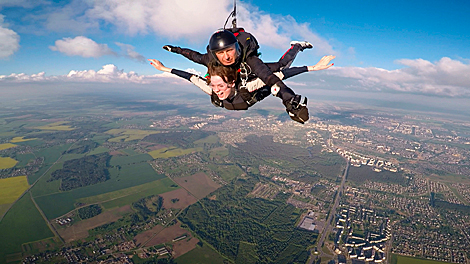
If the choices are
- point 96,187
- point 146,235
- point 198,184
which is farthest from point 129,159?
point 146,235

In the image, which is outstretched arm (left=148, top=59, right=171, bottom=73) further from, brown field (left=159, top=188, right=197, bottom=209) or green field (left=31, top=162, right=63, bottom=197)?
green field (left=31, top=162, right=63, bottom=197)

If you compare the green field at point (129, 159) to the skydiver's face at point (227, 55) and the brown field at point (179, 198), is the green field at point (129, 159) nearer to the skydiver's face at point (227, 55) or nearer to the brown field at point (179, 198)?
the brown field at point (179, 198)

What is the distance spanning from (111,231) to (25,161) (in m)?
44.1

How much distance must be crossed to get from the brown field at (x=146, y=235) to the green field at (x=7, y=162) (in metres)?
45.6

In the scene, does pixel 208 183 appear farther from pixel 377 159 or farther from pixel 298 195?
pixel 377 159

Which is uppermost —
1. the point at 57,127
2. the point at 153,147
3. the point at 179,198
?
the point at 57,127

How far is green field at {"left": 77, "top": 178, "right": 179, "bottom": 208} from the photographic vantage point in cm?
4188

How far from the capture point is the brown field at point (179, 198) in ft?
134

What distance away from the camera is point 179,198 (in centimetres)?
4344

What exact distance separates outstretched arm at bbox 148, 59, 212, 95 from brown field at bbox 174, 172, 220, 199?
41.7m

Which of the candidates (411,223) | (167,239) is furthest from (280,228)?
(411,223)

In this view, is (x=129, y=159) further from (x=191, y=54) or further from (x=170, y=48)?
(x=191, y=54)

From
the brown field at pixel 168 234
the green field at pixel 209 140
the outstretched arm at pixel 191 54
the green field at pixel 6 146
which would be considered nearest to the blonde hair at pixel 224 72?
the outstretched arm at pixel 191 54

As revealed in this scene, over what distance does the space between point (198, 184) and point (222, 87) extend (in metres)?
48.1
